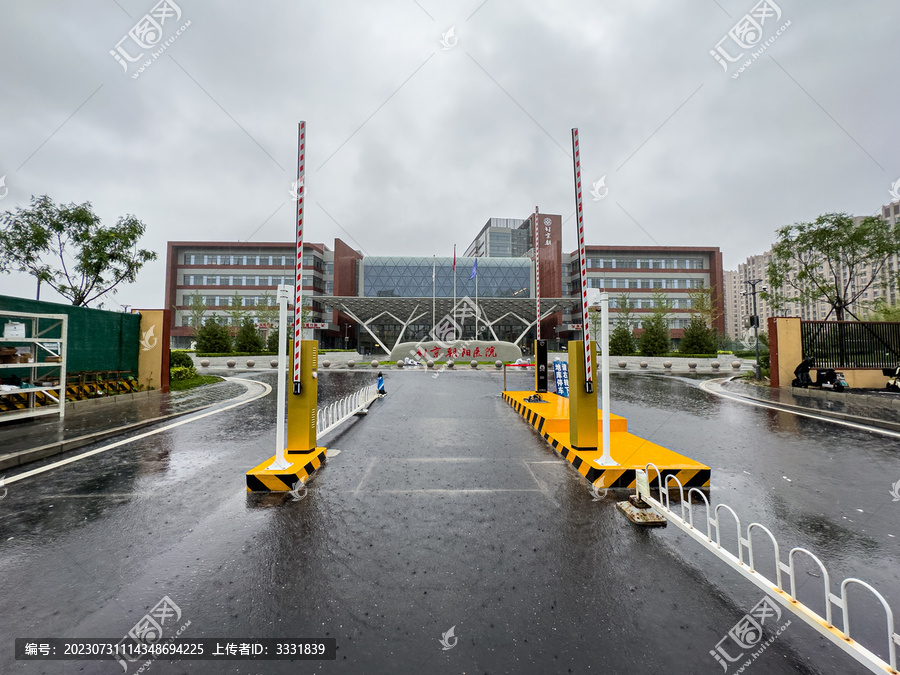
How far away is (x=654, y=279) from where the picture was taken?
6269cm

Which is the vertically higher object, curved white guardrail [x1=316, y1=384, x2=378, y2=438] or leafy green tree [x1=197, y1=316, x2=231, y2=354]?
leafy green tree [x1=197, y1=316, x2=231, y2=354]

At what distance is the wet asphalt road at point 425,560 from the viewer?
246 cm

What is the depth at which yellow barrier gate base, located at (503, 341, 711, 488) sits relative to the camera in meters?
5.14

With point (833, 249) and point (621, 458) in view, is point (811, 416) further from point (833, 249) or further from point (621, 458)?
point (833, 249)

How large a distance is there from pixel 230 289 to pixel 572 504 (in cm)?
6431

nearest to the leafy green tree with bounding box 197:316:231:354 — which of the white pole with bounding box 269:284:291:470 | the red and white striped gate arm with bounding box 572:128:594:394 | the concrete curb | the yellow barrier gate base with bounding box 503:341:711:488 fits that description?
the concrete curb

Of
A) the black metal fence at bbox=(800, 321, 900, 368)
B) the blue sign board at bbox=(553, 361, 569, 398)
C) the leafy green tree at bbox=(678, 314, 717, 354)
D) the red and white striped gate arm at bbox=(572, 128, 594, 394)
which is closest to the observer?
the red and white striped gate arm at bbox=(572, 128, 594, 394)

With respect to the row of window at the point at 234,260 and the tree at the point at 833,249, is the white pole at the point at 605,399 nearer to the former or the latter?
the tree at the point at 833,249

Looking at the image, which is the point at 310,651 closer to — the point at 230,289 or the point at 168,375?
the point at 168,375

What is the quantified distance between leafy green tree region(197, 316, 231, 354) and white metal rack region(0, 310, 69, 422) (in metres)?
27.3

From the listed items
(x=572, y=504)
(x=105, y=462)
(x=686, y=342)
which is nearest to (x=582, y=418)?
(x=572, y=504)

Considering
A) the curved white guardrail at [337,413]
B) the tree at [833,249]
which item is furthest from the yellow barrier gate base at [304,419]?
the tree at [833,249]

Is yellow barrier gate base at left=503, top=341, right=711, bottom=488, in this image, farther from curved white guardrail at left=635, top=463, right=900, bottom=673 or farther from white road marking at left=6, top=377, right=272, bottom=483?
white road marking at left=6, top=377, right=272, bottom=483

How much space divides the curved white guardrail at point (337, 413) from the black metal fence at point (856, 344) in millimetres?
19352
